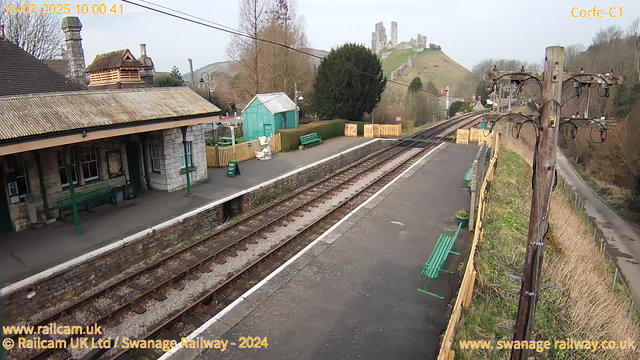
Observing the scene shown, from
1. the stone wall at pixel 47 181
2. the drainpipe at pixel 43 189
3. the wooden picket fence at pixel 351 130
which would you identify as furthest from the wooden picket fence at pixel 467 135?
the drainpipe at pixel 43 189

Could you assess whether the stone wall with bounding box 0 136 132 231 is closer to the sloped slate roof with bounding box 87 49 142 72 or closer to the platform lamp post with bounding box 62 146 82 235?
the platform lamp post with bounding box 62 146 82 235

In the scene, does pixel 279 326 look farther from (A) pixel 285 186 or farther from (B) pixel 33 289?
(A) pixel 285 186

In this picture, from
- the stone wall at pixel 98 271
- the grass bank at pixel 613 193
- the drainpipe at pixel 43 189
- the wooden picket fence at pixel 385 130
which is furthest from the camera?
the wooden picket fence at pixel 385 130

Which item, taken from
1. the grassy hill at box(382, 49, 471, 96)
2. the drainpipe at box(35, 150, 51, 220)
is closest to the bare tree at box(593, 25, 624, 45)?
the grassy hill at box(382, 49, 471, 96)

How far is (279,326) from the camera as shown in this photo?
6.69 m

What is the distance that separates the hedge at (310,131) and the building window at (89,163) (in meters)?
11.6

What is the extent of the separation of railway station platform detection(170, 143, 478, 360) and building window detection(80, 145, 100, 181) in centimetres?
813

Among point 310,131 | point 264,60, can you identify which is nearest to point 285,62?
point 264,60

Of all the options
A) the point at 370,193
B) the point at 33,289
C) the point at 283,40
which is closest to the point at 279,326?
the point at 33,289

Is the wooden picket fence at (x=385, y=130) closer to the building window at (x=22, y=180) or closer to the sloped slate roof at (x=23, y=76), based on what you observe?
the sloped slate roof at (x=23, y=76)

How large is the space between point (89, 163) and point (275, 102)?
1469 centimetres

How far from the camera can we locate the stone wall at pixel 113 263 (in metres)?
8.05

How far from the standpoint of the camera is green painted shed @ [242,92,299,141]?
24.8 meters

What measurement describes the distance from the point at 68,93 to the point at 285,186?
8.47m
